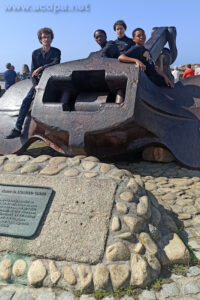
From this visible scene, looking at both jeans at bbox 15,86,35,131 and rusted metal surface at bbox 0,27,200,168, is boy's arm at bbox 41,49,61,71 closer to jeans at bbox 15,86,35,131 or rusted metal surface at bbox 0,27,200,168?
rusted metal surface at bbox 0,27,200,168

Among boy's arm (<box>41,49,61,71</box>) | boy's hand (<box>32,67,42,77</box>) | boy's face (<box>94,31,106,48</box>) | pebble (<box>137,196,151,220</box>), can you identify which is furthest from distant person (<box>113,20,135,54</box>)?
pebble (<box>137,196,151,220</box>)

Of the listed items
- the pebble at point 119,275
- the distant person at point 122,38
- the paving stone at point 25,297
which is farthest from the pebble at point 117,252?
the distant person at point 122,38

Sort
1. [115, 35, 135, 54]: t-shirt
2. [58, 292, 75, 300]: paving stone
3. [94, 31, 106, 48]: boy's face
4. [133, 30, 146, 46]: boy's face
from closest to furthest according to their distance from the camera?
[58, 292, 75, 300]: paving stone → [133, 30, 146, 46]: boy's face → [115, 35, 135, 54]: t-shirt → [94, 31, 106, 48]: boy's face

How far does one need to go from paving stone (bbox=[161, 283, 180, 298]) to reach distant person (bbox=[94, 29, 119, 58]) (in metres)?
3.02

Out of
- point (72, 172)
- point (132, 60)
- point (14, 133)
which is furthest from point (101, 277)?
point (14, 133)

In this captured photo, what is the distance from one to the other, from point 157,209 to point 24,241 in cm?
103

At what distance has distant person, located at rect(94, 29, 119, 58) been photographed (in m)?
4.12

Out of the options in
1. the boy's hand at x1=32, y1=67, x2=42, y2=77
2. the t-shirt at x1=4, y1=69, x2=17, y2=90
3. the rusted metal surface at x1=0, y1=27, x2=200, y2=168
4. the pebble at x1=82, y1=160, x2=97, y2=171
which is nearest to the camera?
the pebble at x1=82, y1=160, x2=97, y2=171

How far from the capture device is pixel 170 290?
1.84 m

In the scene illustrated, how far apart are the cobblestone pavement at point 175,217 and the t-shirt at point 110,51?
4.74ft

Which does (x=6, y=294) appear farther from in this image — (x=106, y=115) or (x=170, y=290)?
(x=106, y=115)

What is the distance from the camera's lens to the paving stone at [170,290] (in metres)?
1.80

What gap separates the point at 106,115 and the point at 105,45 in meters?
1.35

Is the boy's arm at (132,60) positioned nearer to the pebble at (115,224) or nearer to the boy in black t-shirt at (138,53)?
the boy in black t-shirt at (138,53)
